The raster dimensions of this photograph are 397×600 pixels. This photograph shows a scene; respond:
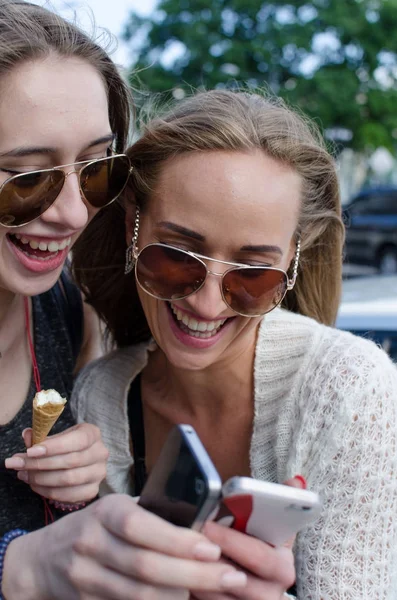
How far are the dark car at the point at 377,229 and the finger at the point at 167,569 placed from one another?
14814 millimetres

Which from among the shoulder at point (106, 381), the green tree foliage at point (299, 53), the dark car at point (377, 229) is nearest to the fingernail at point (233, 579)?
the shoulder at point (106, 381)

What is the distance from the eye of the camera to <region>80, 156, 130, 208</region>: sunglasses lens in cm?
206

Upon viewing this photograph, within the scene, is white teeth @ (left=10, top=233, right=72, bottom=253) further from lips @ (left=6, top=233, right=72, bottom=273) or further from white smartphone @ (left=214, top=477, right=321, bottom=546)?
white smartphone @ (left=214, top=477, right=321, bottom=546)

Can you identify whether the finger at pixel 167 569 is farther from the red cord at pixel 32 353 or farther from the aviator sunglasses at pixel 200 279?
the red cord at pixel 32 353

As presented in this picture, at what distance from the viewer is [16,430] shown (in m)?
2.15

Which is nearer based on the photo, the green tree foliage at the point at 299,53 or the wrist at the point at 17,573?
the wrist at the point at 17,573

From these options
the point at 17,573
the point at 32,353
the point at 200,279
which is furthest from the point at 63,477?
the point at 200,279

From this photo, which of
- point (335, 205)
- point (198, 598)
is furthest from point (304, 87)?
point (198, 598)

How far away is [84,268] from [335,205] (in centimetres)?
98

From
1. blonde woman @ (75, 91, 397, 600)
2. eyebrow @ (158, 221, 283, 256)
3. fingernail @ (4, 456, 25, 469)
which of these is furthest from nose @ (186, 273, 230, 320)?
fingernail @ (4, 456, 25, 469)

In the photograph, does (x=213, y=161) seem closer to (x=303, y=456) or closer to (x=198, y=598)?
(x=303, y=456)

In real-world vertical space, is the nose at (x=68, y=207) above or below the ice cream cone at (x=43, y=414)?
above

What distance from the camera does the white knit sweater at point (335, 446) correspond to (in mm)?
1875

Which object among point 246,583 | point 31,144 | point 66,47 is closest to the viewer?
point 246,583
